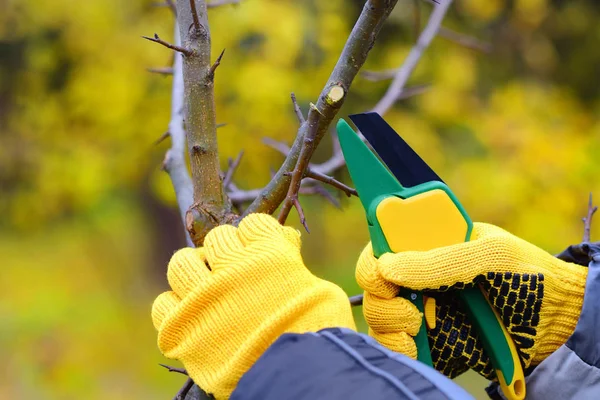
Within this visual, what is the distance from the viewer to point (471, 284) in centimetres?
66

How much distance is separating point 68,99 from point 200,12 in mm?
2260

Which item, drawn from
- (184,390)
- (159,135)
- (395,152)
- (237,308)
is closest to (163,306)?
(237,308)

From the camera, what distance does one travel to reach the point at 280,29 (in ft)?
7.91

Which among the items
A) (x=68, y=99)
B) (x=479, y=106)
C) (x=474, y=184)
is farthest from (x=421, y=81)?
(x=68, y=99)

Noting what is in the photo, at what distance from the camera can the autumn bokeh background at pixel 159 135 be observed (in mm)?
2564

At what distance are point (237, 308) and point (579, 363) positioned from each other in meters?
0.43

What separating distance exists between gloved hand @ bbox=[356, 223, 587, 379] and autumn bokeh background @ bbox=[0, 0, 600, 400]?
183 cm

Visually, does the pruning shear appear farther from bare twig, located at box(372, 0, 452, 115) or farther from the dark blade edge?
bare twig, located at box(372, 0, 452, 115)

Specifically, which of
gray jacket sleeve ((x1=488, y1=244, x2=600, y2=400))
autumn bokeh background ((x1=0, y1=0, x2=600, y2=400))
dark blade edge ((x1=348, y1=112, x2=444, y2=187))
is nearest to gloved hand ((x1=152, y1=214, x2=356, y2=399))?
dark blade edge ((x1=348, y1=112, x2=444, y2=187))

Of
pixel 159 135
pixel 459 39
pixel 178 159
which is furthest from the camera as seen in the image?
pixel 159 135

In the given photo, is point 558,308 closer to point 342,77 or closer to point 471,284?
point 471,284

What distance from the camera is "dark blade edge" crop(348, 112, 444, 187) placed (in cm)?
66

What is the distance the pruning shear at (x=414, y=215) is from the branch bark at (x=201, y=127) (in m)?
0.24

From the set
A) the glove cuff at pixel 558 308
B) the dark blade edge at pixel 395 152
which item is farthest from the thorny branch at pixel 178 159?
the glove cuff at pixel 558 308
